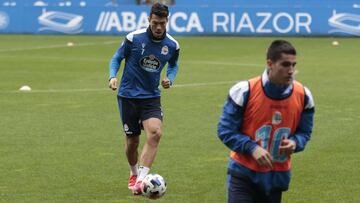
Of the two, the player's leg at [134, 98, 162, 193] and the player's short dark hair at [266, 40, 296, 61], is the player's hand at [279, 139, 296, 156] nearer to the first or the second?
the player's short dark hair at [266, 40, 296, 61]

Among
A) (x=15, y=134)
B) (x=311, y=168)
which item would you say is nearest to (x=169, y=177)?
(x=311, y=168)

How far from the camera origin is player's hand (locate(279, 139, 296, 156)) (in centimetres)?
726

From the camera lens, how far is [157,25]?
36.9 feet

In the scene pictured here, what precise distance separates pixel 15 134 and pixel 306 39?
1070 inches

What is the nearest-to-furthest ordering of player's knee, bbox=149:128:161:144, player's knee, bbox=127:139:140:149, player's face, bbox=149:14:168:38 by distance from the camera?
player's face, bbox=149:14:168:38
player's knee, bbox=149:128:161:144
player's knee, bbox=127:139:140:149

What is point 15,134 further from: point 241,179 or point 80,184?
point 241,179

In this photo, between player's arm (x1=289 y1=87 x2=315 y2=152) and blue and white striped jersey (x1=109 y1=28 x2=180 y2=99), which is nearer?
player's arm (x1=289 y1=87 x2=315 y2=152)

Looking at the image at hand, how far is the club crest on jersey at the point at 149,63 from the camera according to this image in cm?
1159

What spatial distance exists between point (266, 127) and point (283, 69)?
51cm

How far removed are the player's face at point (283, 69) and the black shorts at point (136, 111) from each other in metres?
4.40

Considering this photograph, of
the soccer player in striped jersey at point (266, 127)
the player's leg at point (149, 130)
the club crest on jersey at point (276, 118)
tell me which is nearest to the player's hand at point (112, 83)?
the player's leg at point (149, 130)

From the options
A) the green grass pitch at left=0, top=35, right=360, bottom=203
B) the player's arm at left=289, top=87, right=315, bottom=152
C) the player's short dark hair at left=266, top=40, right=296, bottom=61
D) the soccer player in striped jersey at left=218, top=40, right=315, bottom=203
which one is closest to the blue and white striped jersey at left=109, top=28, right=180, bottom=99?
the green grass pitch at left=0, top=35, right=360, bottom=203

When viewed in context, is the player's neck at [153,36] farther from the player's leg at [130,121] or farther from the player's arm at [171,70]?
the player's leg at [130,121]

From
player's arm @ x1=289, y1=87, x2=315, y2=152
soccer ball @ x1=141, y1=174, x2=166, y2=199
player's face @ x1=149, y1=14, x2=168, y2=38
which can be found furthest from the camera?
player's face @ x1=149, y1=14, x2=168, y2=38
